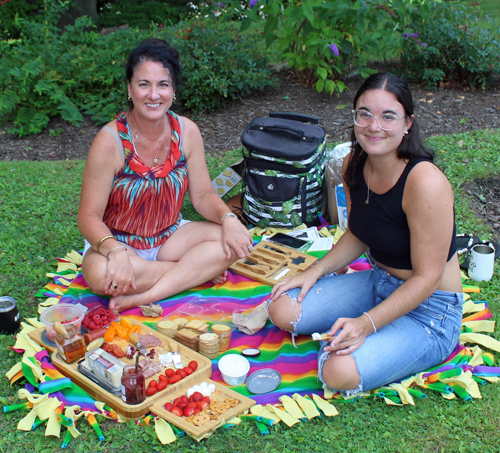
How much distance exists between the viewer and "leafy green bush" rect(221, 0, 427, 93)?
5.67 m

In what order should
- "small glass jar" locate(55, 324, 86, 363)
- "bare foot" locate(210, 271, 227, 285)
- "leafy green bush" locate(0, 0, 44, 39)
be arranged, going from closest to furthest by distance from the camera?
"small glass jar" locate(55, 324, 86, 363)
"bare foot" locate(210, 271, 227, 285)
"leafy green bush" locate(0, 0, 44, 39)

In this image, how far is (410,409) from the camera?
2.52 meters

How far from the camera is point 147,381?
2.59 meters

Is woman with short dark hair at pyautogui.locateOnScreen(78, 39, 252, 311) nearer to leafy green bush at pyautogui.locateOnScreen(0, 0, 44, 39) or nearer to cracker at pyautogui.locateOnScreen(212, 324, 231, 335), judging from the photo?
cracker at pyautogui.locateOnScreen(212, 324, 231, 335)

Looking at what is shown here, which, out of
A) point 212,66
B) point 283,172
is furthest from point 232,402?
point 212,66

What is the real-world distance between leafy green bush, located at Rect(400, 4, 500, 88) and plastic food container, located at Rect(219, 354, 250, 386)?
5358mm

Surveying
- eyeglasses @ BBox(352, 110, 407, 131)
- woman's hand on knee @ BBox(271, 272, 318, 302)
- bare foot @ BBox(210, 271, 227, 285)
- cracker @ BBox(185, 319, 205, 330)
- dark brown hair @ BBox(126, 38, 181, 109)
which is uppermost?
dark brown hair @ BBox(126, 38, 181, 109)

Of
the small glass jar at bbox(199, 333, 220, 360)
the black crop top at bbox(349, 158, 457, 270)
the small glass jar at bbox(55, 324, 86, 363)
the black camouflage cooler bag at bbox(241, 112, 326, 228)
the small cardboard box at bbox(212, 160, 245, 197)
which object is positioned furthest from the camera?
the small cardboard box at bbox(212, 160, 245, 197)

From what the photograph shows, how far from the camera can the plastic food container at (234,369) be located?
8.73ft

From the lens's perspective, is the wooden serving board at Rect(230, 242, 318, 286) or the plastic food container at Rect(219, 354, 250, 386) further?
the wooden serving board at Rect(230, 242, 318, 286)

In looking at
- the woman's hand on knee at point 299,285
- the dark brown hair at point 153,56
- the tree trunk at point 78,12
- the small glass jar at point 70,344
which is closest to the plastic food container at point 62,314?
the small glass jar at point 70,344

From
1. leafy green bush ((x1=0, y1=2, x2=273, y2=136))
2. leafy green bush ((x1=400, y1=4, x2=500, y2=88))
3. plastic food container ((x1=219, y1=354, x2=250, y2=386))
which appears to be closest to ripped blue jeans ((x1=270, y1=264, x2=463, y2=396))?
plastic food container ((x1=219, y1=354, x2=250, y2=386))

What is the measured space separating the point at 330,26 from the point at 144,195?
378 centimetres

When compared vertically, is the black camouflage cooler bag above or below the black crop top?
below
